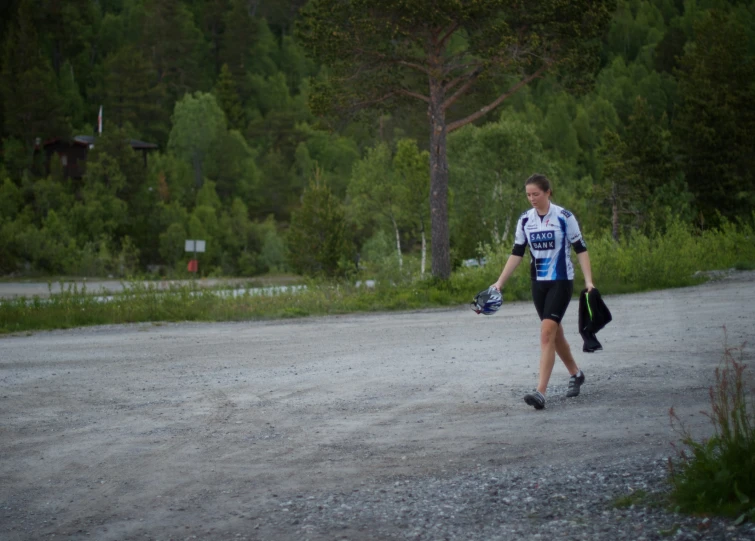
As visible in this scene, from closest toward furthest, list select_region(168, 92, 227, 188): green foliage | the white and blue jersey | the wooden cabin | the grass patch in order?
the grass patch
the white and blue jersey
the wooden cabin
select_region(168, 92, 227, 188): green foliage

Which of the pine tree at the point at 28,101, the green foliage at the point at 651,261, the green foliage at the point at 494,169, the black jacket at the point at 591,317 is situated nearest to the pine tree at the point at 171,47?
the pine tree at the point at 28,101

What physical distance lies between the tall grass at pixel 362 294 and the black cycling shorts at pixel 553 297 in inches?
461

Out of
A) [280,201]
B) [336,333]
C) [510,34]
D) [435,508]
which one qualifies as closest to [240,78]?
[280,201]

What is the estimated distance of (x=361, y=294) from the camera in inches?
879

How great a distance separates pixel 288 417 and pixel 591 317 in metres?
2.88

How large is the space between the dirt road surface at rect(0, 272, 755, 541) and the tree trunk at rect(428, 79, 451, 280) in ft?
35.6

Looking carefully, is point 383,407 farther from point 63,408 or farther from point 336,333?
point 336,333

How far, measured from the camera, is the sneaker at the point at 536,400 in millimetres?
8258

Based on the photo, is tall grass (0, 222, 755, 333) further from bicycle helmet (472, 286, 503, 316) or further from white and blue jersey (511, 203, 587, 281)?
white and blue jersey (511, 203, 587, 281)

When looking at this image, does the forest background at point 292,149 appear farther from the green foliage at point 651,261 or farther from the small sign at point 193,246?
the small sign at point 193,246

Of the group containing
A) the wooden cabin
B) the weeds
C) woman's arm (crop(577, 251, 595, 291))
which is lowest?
the weeds

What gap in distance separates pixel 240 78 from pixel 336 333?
128 m

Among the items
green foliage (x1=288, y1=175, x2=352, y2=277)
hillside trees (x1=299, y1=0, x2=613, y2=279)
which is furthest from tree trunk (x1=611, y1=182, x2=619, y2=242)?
green foliage (x1=288, y1=175, x2=352, y2=277)

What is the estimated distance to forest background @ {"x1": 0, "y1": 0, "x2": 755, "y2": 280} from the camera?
57.7 metres
